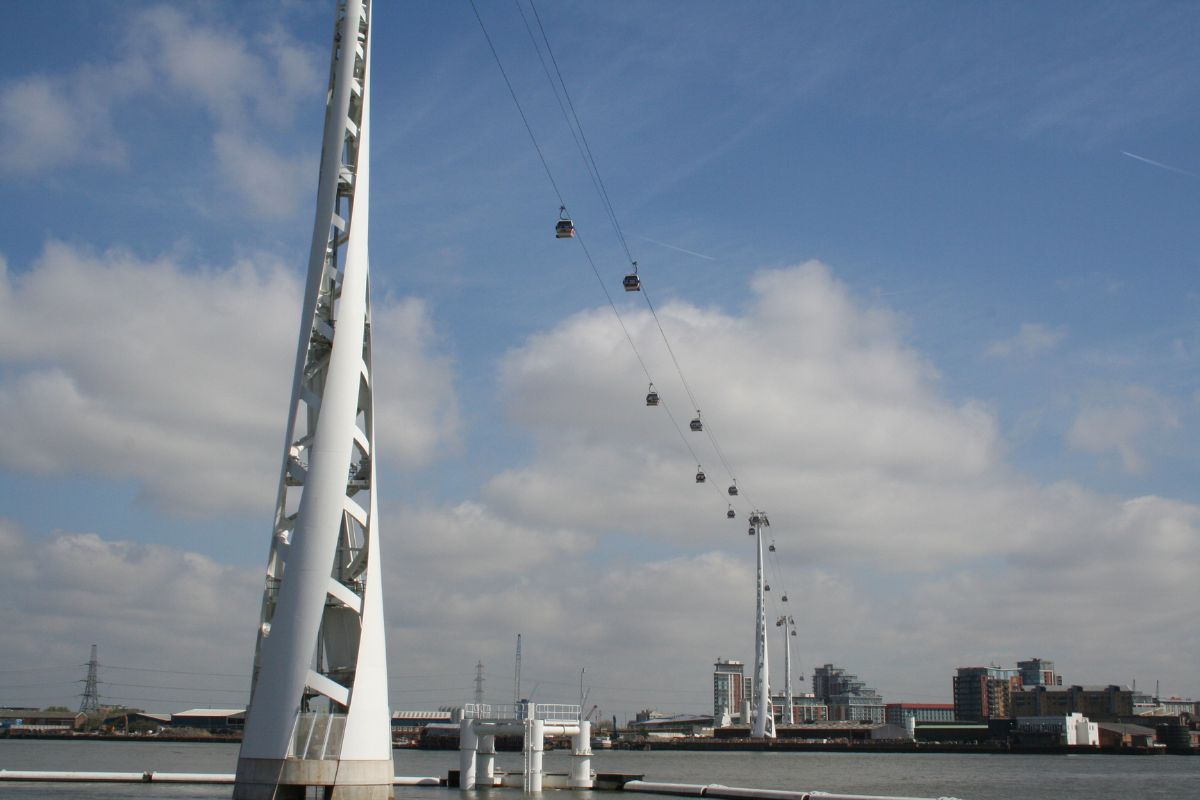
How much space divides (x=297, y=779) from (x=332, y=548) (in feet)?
23.7

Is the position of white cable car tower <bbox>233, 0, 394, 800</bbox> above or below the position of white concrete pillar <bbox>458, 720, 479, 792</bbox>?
above

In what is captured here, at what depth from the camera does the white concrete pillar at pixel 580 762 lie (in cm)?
6388

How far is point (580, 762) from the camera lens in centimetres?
6419

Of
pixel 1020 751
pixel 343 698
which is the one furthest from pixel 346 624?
pixel 1020 751

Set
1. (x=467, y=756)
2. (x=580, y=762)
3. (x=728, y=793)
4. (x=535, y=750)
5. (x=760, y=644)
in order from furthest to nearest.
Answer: (x=760, y=644) < (x=580, y=762) < (x=728, y=793) < (x=467, y=756) < (x=535, y=750)

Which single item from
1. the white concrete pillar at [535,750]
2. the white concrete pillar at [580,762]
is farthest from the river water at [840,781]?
the white concrete pillar at [580,762]

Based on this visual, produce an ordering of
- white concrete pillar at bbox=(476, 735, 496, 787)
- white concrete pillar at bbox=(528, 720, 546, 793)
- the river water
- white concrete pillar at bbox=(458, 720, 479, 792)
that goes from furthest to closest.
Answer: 1. white concrete pillar at bbox=(476, 735, 496, 787)
2. white concrete pillar at bbox=(458, 720, 479, 792)
3. the river water
4. white concrete pillar at bbox=(528, 720, 546, 793)

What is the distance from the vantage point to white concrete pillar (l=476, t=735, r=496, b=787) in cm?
6269

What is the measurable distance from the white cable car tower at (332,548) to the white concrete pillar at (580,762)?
2293 centimetres

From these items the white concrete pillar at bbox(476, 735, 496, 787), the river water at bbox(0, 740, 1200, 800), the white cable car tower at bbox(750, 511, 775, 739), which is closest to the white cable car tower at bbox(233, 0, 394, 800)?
the river water at bbox(0, 740, 1200, 800)

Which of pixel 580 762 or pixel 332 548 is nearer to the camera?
pixel 332 548

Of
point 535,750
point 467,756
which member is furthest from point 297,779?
point 467,756

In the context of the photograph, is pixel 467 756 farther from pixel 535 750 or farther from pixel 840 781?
pixel 840 781

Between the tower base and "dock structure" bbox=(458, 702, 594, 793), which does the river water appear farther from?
the tower base
